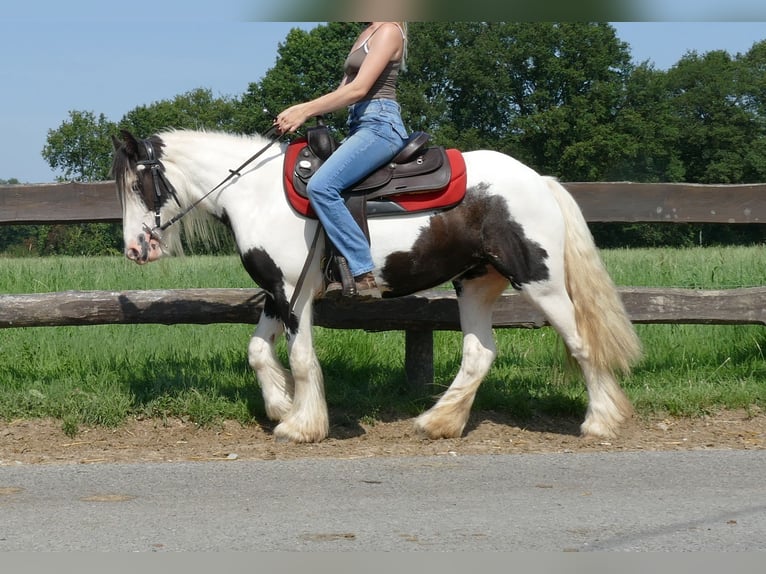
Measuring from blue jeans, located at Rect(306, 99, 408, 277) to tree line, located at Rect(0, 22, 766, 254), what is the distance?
126ft

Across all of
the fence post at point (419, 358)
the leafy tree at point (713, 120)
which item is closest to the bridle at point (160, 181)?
the fence post at point (419, 358)

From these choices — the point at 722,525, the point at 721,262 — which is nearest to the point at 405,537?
the point at 722,525

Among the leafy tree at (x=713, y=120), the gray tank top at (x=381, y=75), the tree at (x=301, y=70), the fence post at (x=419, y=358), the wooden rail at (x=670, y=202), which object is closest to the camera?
the gray tank top at (x=381, y=75)

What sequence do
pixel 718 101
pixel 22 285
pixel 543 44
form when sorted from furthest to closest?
pixel 718 101
pixel 543 44
pixel 22 285

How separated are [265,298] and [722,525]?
11.4ft

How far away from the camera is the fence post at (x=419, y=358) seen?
7.18 m

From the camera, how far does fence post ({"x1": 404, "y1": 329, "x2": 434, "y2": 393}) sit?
23.6 ft

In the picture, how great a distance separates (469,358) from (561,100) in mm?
47405

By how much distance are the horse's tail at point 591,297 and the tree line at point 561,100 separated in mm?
38413

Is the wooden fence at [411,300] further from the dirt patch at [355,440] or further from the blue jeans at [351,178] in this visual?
the blue jeans at [351,178]

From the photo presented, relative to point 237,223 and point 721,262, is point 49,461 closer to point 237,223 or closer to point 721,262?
point 237,223

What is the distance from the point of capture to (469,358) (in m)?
6.32

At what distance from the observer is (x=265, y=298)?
646cm

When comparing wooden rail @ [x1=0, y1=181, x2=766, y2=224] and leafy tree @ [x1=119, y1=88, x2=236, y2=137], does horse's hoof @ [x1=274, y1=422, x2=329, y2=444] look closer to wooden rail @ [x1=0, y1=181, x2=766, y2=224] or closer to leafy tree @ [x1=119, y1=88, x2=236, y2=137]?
wooden rail @ [x1=0, y1=181, x2=766, y2=224]
